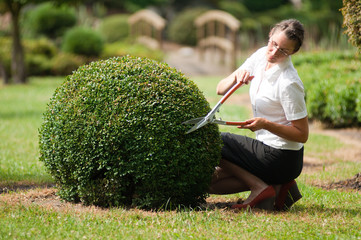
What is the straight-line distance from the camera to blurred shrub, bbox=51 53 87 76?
1891cm

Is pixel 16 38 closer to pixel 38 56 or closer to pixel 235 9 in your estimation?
pixel 38 56

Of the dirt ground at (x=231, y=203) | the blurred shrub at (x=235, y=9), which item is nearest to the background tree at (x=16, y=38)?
the dirt ground at (x=231, y=203)

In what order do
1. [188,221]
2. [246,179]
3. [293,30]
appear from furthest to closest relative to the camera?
[246,179], [293,30], [188,221]

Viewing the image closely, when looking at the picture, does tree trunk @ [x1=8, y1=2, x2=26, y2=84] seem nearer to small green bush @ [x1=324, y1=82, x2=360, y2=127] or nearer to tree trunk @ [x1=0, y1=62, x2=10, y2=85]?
tree trunk @ [x1=0, y1=62, x2=10, y2=85]

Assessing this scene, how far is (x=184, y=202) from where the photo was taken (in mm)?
4164

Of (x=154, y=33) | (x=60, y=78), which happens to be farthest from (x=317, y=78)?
Answer: (x=154, y=33)

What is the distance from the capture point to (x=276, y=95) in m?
4.05

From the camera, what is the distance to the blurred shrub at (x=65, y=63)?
18.9 meters

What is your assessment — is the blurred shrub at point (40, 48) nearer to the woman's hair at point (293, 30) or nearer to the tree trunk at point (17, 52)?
the tree trunk at point (17, 52)

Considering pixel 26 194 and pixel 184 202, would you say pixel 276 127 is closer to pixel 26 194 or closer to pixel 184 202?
pixel 184 202

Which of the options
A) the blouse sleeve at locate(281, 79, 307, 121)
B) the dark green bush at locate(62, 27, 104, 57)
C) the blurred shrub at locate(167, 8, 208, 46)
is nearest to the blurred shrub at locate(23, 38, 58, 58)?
the dark green bush at locate(62, 27, 104, 57)

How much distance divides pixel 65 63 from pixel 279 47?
52.2ft

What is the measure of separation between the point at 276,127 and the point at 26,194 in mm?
2597

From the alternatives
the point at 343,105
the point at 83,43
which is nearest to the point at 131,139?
the point at 343,105
